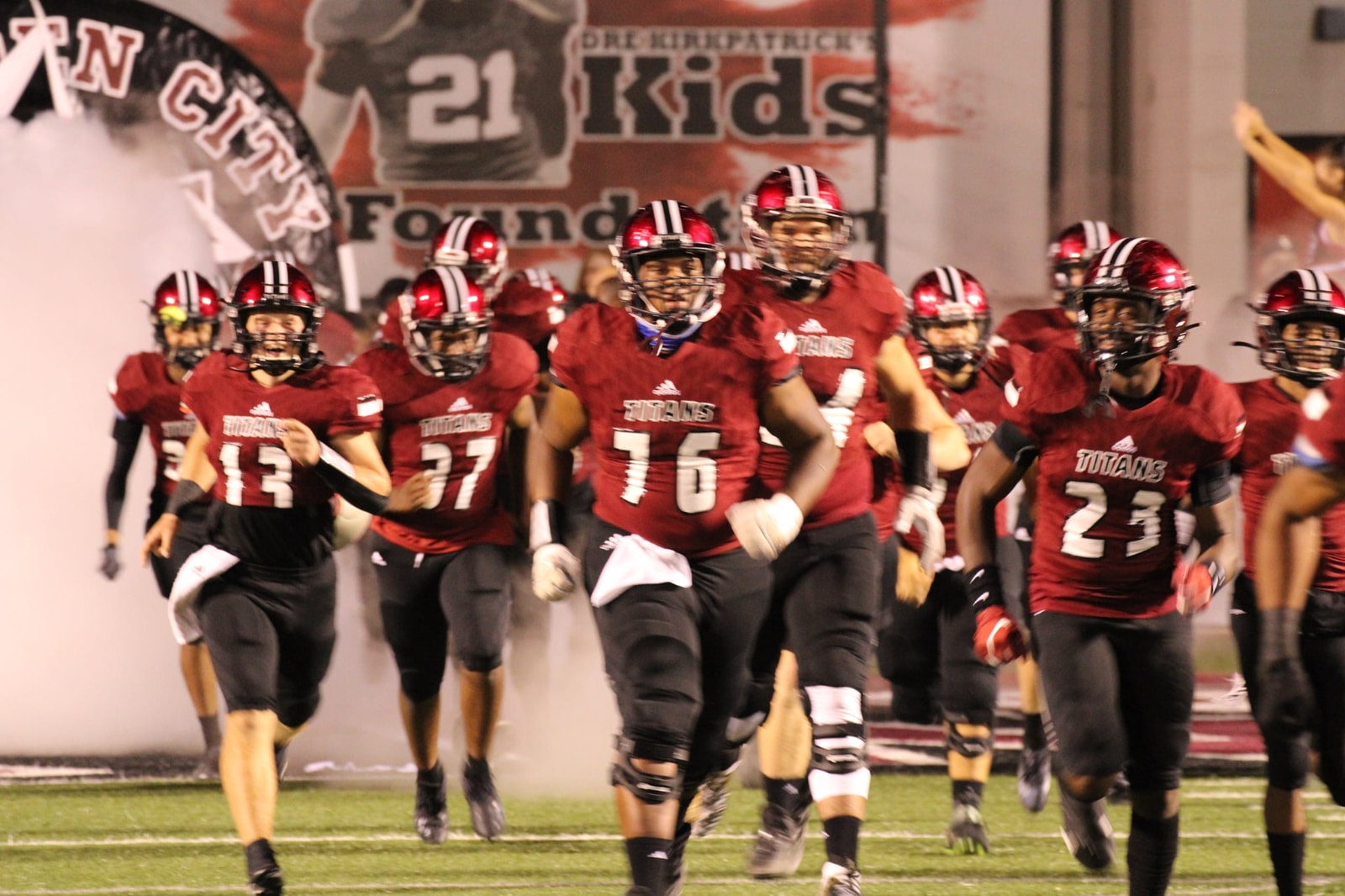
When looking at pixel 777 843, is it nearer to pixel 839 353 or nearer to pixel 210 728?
pixel 839 353

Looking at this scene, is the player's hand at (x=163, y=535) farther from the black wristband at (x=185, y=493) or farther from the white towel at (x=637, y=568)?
the white towel at (x=637, y=568)

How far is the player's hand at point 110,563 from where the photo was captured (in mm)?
7895

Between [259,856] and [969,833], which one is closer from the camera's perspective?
[259,856]

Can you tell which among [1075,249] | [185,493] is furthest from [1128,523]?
[185,493]

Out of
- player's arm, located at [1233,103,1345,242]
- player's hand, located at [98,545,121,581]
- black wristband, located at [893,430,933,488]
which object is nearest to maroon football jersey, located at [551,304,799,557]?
black wristband, located at [893,430,933,488]

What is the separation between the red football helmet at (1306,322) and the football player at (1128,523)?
47 cm

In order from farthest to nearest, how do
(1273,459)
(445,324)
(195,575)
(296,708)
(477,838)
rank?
(477,838) < (445,324) < (296,708) < (195,575) < (1273,459)

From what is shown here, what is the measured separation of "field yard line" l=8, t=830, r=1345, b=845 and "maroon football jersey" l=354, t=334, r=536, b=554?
3.10ft

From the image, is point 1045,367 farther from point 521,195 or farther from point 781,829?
point 521,195

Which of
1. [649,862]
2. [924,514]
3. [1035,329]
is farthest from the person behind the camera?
Answer: [1035,329]

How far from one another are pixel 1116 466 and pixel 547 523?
1.26m

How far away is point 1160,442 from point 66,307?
19.7 ft

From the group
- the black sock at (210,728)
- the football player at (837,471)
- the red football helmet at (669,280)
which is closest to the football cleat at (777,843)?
the football player at (837,471)

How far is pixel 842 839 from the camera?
4617 mm
